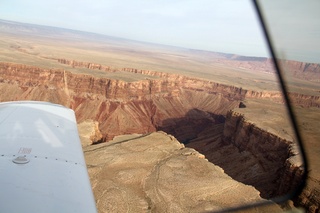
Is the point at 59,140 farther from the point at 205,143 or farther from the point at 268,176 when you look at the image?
the point at 205,143

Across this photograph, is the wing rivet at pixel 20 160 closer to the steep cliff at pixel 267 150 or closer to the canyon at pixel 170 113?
the steep cliff at pixel 267 150

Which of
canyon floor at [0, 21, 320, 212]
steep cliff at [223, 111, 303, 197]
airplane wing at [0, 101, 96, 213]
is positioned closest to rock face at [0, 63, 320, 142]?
canyon floor at [0, 21, 320, 212]

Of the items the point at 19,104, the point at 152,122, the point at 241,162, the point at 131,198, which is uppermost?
the point at 19,104

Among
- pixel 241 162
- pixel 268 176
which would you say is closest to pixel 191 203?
pixel 268 176

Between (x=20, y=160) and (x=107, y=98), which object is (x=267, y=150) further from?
(x=107, y=98)

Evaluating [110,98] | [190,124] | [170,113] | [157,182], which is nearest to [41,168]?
[157,182]

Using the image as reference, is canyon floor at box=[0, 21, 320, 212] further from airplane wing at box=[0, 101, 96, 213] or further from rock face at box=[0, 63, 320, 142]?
airplane wing at box=[0, 101, 96, 213]
